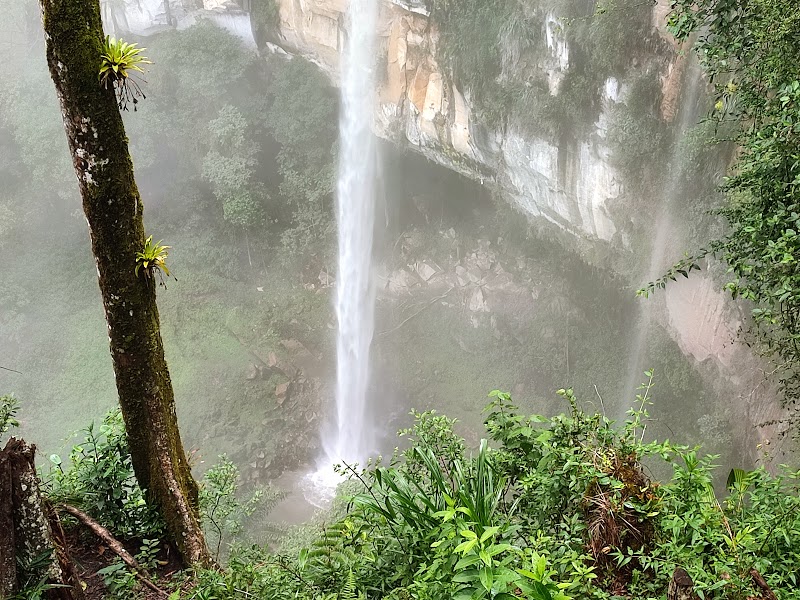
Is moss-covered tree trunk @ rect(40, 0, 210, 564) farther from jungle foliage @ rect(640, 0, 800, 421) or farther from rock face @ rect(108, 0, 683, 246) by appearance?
rock face @ rect(108, 0, 683, 246)

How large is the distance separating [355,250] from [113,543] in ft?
33.2

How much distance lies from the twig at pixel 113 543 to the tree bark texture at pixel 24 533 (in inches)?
15.8

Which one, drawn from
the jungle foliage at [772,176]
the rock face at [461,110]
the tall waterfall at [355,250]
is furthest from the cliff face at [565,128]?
the jungle foliage at [772,176]

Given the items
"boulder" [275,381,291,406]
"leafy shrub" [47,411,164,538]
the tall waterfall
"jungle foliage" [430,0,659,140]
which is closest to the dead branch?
"leafy shrub" [47,411,164,538]

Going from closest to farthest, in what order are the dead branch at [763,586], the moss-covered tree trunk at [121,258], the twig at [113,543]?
1. the dead branch at [763,586]
2. the moss-covered tree trunk at [121,258]
3. the twig at [113,543]

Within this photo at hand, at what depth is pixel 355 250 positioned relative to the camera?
504 inches

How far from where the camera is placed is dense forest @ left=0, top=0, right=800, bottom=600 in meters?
2.04

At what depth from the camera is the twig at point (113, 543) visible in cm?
284

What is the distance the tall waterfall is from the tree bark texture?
902cm

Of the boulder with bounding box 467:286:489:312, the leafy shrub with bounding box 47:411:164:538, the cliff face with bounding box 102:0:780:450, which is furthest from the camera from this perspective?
the boulder with bounding box 467:286:489:312

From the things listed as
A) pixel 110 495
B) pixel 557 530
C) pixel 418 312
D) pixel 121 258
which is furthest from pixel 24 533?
pixel 418 312

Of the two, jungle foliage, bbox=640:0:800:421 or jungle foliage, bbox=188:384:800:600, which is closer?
jungle foliage, bbox=188:384:800:600

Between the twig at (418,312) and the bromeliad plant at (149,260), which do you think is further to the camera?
the twig at (418,312)

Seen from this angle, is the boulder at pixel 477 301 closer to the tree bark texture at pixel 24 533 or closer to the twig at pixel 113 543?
the twig at pixel 113 543
